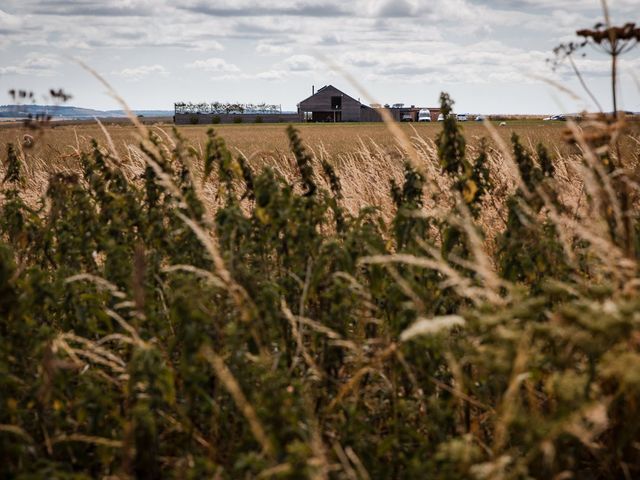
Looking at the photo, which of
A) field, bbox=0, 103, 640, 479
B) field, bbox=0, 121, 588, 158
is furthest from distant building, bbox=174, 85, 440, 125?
field, bbox=0, 103, 640, 479

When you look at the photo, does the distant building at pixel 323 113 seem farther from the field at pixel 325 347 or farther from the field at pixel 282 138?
the field at pixel 325 347

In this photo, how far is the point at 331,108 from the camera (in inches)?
4215

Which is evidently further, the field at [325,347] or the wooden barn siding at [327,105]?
the wooden barn siding at [327,105]

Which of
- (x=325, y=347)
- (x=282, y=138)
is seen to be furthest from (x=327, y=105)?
(x=325, y=347)

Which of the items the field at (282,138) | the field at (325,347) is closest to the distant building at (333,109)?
the field at (282,138)

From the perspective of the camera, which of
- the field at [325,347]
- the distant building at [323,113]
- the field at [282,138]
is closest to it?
the field at [325,347]

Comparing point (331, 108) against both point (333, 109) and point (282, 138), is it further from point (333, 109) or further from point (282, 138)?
point (282, 138)

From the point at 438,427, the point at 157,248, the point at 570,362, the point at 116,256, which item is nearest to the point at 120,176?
the point at 157,248

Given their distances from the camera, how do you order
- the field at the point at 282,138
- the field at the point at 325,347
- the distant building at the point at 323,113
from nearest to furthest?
the field at the point at 325,347 < the field at the point at 282,138 < the distant building at the point at 323,113

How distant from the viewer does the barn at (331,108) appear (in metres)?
107

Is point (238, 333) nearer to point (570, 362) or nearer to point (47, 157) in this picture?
point (570, 362)

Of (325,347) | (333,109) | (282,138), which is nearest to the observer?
(325,347)

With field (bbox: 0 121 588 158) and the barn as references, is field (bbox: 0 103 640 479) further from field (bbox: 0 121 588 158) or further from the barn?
the barn

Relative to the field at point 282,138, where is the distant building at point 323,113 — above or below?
above
